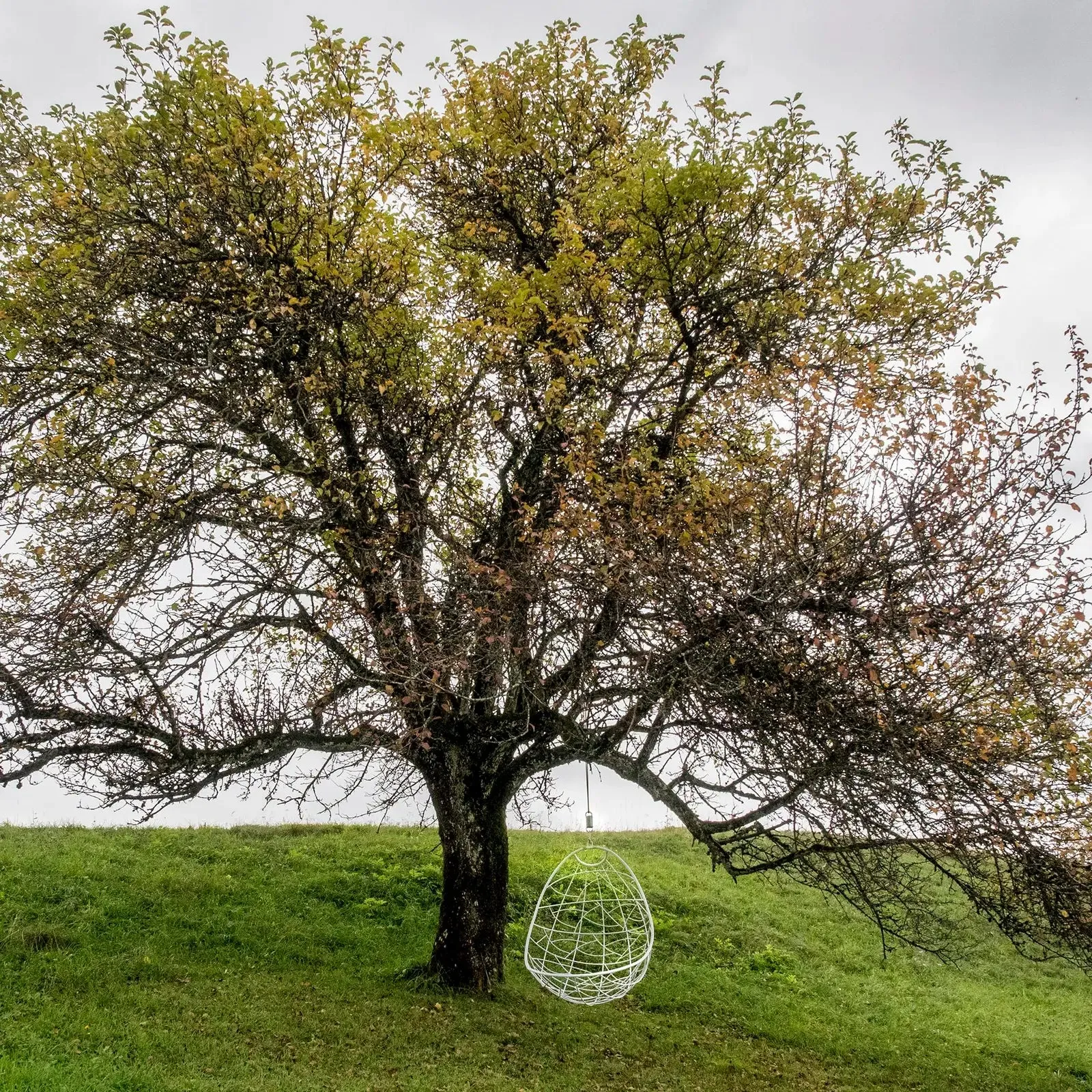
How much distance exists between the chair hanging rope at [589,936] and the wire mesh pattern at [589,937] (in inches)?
0.7

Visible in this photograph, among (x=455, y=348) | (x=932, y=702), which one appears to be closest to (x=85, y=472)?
(x=455, y=348)

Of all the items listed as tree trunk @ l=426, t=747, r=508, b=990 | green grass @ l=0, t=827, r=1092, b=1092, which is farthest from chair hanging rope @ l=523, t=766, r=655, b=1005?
tree trunk @ l=426, t=747, r=508, b=990

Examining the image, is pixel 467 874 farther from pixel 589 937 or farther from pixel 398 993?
pixel 589 937

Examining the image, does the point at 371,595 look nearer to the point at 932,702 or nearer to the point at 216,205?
the point at 216,205

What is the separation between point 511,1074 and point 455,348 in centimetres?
895

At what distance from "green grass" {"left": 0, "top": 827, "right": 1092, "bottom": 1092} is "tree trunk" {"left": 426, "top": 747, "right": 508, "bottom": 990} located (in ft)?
1.53

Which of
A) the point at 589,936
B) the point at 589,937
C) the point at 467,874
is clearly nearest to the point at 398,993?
the point at 467,874

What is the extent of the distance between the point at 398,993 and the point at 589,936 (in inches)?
196

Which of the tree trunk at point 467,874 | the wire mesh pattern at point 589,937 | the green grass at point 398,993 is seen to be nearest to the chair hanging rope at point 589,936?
the wire mesh pattern at point 589,937

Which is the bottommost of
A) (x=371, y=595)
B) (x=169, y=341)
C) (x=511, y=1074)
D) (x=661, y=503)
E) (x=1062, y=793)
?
(x=511, y=1074)

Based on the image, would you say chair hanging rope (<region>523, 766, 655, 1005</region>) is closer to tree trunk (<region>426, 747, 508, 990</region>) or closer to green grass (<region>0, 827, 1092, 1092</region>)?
green grass (<region>0, 827, 1092, 1092</region>)

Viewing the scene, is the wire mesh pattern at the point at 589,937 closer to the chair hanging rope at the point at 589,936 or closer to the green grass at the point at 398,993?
the chair hanging rope at the point at 589,936

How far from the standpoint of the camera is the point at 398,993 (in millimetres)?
12734

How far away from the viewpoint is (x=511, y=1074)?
1094 centimetres
